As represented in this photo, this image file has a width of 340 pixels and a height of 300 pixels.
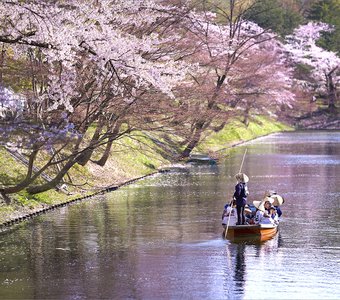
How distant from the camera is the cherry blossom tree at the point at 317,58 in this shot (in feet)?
283

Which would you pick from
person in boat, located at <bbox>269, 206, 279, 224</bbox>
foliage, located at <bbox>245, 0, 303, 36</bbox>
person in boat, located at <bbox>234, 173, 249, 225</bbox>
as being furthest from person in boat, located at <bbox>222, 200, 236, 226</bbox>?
foliage, located at <bbox>245, 0, 303, 36</bbox>

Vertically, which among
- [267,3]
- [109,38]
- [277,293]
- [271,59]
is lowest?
[277,293]

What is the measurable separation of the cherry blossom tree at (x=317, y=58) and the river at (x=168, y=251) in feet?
177

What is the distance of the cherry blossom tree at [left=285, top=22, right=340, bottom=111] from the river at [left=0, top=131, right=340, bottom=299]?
5385 centimetres

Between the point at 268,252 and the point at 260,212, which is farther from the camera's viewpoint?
the point at 260,212

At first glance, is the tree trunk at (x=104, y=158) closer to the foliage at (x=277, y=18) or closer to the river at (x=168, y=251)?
the river at (x=168, y=251)

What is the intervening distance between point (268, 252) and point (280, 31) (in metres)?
73.0

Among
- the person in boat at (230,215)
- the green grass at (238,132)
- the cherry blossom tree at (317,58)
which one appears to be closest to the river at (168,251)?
the person in boat at (230,215)

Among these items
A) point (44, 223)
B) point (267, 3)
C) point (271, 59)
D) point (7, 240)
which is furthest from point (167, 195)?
point (267, 3)

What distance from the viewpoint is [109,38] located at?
19.8m

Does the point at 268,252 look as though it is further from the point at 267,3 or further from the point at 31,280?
the point at 267,3

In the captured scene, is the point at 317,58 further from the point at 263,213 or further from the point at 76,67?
the point at 263,213

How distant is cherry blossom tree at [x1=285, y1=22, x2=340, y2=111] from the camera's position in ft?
283

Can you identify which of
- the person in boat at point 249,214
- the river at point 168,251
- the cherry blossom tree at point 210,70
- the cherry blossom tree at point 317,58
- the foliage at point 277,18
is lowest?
the river at point 168,251
